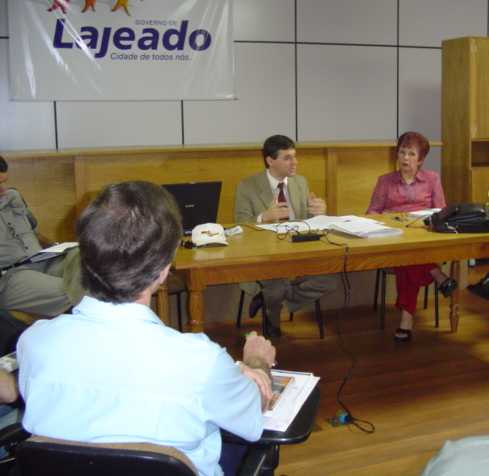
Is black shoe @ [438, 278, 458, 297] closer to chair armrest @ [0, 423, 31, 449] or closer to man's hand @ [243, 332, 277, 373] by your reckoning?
man's hand @ [243, 332, 277, 373]

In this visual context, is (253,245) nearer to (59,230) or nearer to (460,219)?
(460,219)

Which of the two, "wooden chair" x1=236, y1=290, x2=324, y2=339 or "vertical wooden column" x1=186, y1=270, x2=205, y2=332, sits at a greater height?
"vertical wooden column" x1=186, y1=270, x2=205, y2=332

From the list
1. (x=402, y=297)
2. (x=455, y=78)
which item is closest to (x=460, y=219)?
(x=402, y=297)

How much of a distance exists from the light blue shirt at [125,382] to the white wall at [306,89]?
162 inches

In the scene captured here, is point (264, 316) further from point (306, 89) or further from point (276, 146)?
point (306, 89)

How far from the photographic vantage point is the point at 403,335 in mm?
3906

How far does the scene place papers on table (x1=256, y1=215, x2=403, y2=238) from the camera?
121 inches

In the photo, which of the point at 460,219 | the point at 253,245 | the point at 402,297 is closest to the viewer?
the point at 253,245

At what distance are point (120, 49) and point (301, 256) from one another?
9.80 ft

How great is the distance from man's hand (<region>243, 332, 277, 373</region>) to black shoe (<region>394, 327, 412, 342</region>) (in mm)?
2435

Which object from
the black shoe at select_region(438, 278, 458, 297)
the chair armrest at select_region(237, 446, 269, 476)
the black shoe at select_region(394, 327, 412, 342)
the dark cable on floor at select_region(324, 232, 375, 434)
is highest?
the chair armrest at select_region(237, 446, 269, 476)

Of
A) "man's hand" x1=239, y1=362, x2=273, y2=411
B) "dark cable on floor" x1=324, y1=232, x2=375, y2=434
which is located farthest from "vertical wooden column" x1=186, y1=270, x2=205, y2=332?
"man's hand" x1=239, y1=362, x2=273, y2=411

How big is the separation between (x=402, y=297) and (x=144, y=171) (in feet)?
7.40

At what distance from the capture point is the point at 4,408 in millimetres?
1920
